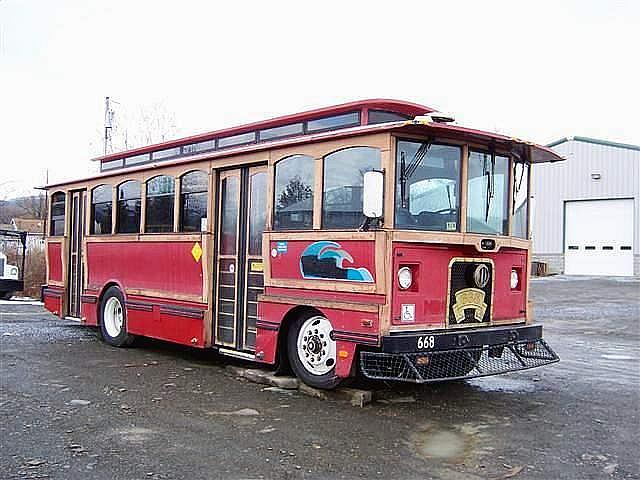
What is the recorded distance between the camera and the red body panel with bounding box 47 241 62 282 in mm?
12312

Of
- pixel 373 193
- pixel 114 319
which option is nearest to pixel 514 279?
pixel 373 193

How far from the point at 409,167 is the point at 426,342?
1580 mm

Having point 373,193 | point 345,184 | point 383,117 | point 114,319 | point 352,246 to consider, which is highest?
point 383,117

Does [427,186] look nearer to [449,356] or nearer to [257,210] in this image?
[449,356]

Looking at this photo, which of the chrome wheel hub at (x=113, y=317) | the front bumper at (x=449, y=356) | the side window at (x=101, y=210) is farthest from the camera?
the side window at (x=101, y=210)

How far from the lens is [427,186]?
682cm

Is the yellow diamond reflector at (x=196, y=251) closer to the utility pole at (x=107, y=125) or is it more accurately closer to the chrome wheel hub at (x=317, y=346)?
the chrome wheel hub at (x=317, y=346)

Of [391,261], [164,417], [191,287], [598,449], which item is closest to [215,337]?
[191,287]

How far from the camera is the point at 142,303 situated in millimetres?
9992

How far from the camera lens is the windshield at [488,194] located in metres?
7.12

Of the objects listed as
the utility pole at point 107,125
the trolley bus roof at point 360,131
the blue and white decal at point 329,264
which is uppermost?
the utility pole at point 107,125

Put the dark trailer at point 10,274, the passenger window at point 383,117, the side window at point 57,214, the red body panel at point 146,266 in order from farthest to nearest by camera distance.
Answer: the dark trailer at point 10,274, the side window at point 57,214, the red body panel at point 146,266, the passenger window at point 383,117

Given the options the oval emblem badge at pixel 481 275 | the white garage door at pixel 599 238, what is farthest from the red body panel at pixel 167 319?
the white garage door at pixel 599 238

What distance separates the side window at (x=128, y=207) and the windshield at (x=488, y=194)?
16.3ft
